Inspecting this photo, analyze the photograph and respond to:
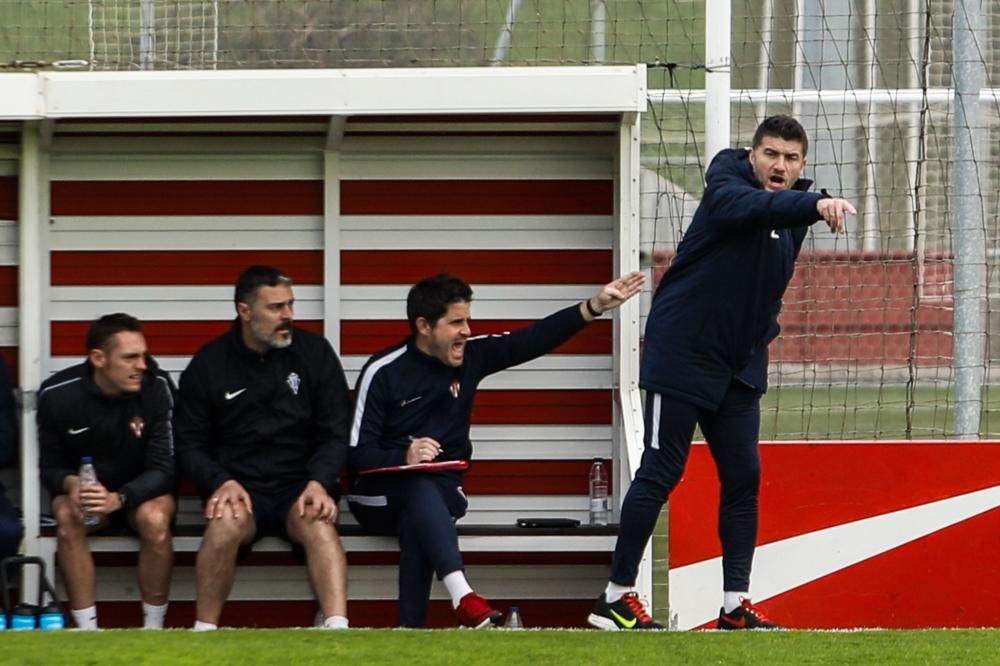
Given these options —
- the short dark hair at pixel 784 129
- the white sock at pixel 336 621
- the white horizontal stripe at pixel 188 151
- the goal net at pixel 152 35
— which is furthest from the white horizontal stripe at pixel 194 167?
the short dark hair at pixel 784 129

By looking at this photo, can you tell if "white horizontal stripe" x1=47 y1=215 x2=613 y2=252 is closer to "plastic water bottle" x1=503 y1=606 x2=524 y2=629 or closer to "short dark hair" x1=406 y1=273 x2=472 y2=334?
"short dark hair" x1=406 y1=273 x2=472 y2=334

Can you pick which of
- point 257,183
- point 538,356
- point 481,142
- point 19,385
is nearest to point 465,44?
point 481,142

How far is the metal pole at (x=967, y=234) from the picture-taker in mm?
7129

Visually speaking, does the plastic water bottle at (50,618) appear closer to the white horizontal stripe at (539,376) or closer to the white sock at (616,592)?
the white horizontal stripe at (539,376)

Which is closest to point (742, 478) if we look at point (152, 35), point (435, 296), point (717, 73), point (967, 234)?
point (435, 296)

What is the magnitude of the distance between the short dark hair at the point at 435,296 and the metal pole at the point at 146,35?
1.43 meters

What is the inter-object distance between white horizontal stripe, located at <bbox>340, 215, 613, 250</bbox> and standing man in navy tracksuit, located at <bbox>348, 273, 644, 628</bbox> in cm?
56

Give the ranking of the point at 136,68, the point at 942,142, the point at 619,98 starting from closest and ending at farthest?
1. the point at 619,98
2. the point at 136,68
3. the point at 942,142

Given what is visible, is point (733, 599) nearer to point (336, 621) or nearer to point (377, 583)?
point (336, 621)

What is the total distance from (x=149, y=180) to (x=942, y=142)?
35.7 feet

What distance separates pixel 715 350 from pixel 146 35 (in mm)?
2691

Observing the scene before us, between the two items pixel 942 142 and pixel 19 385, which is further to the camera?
pixel 942 142

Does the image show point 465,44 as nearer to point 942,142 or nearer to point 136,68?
point 136,68

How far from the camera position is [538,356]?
679 cm
